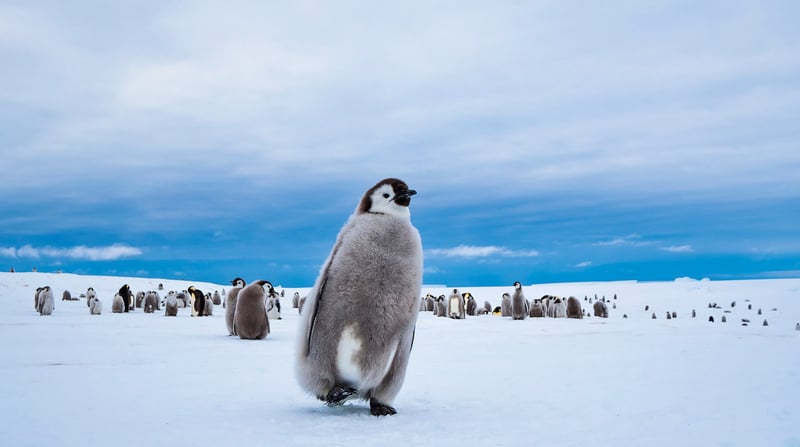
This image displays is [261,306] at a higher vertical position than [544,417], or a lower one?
higher

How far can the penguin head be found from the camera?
472cm

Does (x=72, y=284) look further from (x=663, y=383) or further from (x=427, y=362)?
(x=663, y=383)

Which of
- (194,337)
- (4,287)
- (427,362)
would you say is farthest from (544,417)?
(4,287)

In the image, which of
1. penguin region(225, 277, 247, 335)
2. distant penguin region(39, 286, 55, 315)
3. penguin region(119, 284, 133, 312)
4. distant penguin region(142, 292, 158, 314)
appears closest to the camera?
penguin region(225, 277, 247, 335)

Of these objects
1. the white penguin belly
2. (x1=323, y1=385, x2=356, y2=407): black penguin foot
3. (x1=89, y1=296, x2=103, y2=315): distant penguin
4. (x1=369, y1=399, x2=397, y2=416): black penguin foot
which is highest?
(x1=89, y1=296, x2=103, y2=315): distant penguin

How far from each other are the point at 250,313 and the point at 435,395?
6.35 m

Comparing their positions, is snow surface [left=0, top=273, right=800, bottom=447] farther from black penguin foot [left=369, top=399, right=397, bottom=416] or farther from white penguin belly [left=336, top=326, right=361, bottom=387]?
white penguin belly [left=336, top=326, right=361, bottom=387]

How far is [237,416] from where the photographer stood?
4348 millimetres

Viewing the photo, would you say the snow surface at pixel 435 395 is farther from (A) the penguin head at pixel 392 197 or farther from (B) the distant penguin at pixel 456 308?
Answer: (B) the distant penguin at pixel 456 308

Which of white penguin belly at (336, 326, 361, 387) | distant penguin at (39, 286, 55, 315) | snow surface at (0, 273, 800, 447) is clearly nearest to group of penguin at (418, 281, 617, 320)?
snow surface at (0, 273, 800, 447)

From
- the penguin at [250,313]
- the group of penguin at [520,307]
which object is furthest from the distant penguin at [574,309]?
the penguin at [250,313]

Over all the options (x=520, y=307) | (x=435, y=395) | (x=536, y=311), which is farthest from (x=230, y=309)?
(x=536, y=311)

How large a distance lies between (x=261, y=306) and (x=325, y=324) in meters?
6.94

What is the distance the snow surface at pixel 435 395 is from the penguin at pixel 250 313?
303mm
